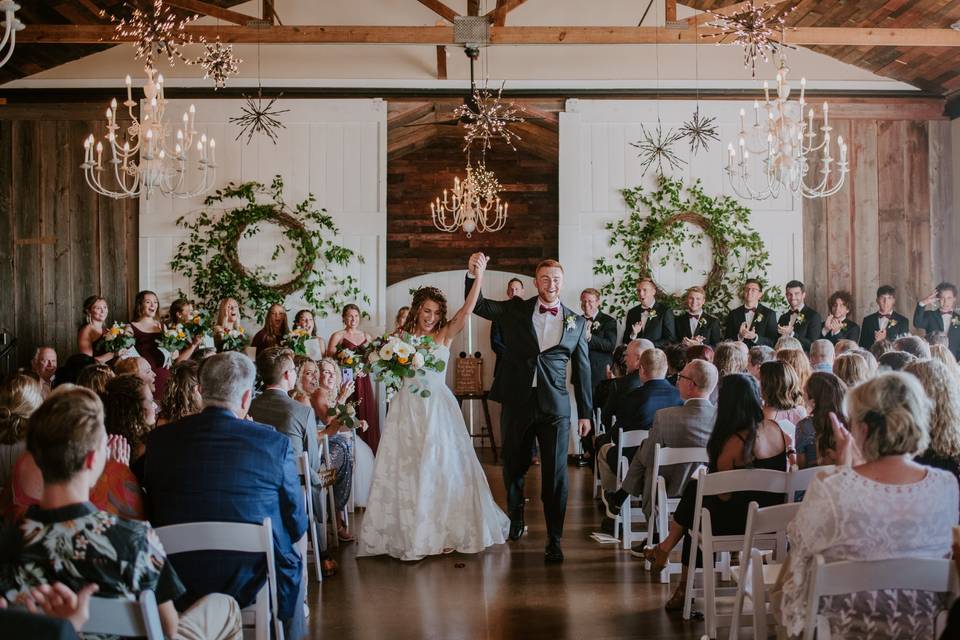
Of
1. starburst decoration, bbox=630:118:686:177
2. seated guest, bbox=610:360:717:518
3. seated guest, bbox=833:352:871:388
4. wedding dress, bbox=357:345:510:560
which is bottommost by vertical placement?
wedding dress, bbox=357:345:510:560

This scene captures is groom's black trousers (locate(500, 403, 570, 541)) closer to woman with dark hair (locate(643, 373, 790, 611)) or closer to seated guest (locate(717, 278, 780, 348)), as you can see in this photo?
woman with dark hair (locate(643, 373, 790, 611))

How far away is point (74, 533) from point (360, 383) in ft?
22.0

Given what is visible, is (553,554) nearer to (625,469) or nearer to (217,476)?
(625,469)

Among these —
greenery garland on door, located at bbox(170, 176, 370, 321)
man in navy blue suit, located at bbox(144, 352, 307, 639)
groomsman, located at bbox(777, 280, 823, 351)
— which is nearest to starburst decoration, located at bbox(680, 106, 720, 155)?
groomsman, located at bbox(777, 280, 823, 351)

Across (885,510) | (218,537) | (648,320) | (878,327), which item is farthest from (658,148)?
(218,537)

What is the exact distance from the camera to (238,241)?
1039cm

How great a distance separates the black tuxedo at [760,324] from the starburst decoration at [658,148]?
1.92 m

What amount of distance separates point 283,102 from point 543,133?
3.18m

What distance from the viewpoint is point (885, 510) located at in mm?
2611

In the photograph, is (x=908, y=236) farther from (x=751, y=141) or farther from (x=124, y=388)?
(x=124, y=388)

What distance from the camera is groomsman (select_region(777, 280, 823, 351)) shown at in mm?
9812

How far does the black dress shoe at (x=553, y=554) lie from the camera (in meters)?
5.39

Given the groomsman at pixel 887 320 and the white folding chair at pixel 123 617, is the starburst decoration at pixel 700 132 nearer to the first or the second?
the groomsman at pixel 887 320

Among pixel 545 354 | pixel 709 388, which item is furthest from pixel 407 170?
pixel 709 388
